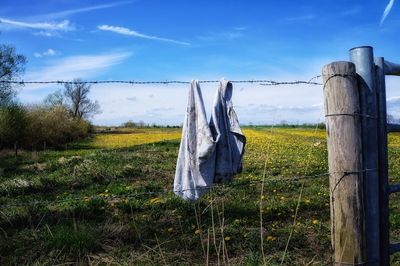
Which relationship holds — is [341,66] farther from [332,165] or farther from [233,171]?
[233,171]

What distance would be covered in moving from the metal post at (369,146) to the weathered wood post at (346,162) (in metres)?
0.09

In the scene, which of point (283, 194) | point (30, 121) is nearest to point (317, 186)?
point (283, 194)

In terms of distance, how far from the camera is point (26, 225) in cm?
643

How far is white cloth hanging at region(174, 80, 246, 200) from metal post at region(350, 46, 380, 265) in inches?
37.8

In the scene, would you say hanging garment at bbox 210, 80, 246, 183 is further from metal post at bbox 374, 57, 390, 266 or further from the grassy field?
metal post at bbox 374, 57, 390, 266

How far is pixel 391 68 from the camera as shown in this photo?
3.65 m

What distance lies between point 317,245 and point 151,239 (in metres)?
2.08

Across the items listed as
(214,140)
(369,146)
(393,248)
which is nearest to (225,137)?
(214,140)

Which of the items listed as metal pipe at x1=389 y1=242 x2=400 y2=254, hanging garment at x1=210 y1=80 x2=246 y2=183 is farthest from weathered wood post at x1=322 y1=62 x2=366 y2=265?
hanging garment at x1=210 y1=80 x2=246 y2=183

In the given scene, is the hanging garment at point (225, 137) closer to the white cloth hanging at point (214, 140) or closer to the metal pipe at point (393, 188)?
the white cloth hanging at point (214, 140)

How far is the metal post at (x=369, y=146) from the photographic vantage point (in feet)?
11.0

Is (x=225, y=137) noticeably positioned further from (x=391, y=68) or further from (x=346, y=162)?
(x=391, y=68)

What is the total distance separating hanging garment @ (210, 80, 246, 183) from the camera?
3.67 m

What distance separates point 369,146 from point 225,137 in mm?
1116
